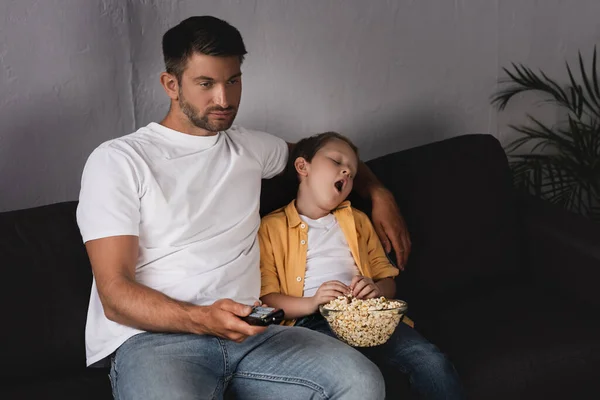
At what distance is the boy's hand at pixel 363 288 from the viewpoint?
2152 mm

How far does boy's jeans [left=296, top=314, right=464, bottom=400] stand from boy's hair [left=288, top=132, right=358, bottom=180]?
45 cm

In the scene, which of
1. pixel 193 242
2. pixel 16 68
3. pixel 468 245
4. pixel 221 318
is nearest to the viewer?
pixel 221 318

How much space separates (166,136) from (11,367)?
0.69 m

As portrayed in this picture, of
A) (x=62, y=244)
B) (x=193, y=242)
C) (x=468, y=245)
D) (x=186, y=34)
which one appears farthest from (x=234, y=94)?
(x=468, y=245)

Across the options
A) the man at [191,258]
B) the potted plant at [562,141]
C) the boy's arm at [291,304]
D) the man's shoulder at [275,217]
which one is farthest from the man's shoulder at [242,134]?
the potted plant at [562,141]

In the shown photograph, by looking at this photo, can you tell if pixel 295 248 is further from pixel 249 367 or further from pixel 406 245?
pixel 249 367

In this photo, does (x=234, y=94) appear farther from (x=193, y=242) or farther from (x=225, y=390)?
(x=225, y=390)

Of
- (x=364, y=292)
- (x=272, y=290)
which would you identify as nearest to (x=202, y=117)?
(x=272, y=290)

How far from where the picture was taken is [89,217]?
6.55ft

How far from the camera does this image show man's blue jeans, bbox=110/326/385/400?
74.1 inches

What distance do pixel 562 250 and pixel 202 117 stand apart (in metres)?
1.20

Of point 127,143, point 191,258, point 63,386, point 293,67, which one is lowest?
point 63,386

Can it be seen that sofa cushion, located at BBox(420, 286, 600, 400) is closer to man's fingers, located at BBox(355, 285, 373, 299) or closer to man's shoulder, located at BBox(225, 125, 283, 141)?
man's fingers, located at BBox(355, 285, 373, 299)

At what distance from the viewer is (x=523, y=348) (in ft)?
7.55
